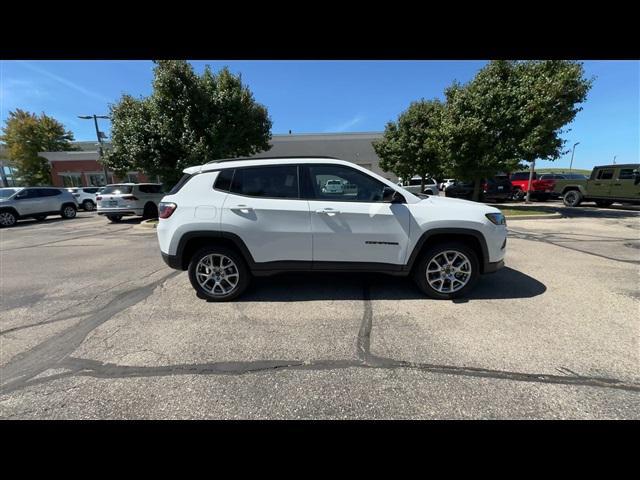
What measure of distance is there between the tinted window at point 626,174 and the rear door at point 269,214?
1666 centimetres

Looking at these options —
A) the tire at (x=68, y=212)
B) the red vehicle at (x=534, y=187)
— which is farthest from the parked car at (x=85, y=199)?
the red vehicle at (x=534, y=187)

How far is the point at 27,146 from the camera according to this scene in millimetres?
33062

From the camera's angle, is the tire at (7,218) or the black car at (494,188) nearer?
the tire at (7,218)

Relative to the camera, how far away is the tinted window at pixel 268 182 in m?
3.43

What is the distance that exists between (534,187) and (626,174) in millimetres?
4804

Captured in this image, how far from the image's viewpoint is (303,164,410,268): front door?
10.9 feet

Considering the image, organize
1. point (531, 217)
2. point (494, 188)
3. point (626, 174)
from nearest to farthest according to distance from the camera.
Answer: point (531, 217) < point (626, 174) < point (494, 188)

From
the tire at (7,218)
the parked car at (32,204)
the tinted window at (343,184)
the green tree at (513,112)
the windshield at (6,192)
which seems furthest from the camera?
the windshield at (6,192)

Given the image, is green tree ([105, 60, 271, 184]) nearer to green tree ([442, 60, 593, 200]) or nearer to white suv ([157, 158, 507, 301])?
white suv ([157, 158, 507, 301])

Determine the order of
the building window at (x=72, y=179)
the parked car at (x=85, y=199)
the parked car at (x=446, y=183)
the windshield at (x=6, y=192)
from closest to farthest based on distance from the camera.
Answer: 1. the windshield at (x=6, y=192)
2. the parked car at (x=85, y=199)
3. the parked car at (x=446, y=183)
4. the building window at (x=72, y=179)

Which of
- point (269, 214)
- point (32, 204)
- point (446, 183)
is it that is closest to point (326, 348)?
point (269, 214)

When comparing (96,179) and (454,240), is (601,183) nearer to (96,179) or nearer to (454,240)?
(454,240)

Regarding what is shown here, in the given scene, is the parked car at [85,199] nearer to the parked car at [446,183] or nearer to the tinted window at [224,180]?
the tinted window at [224,180]
